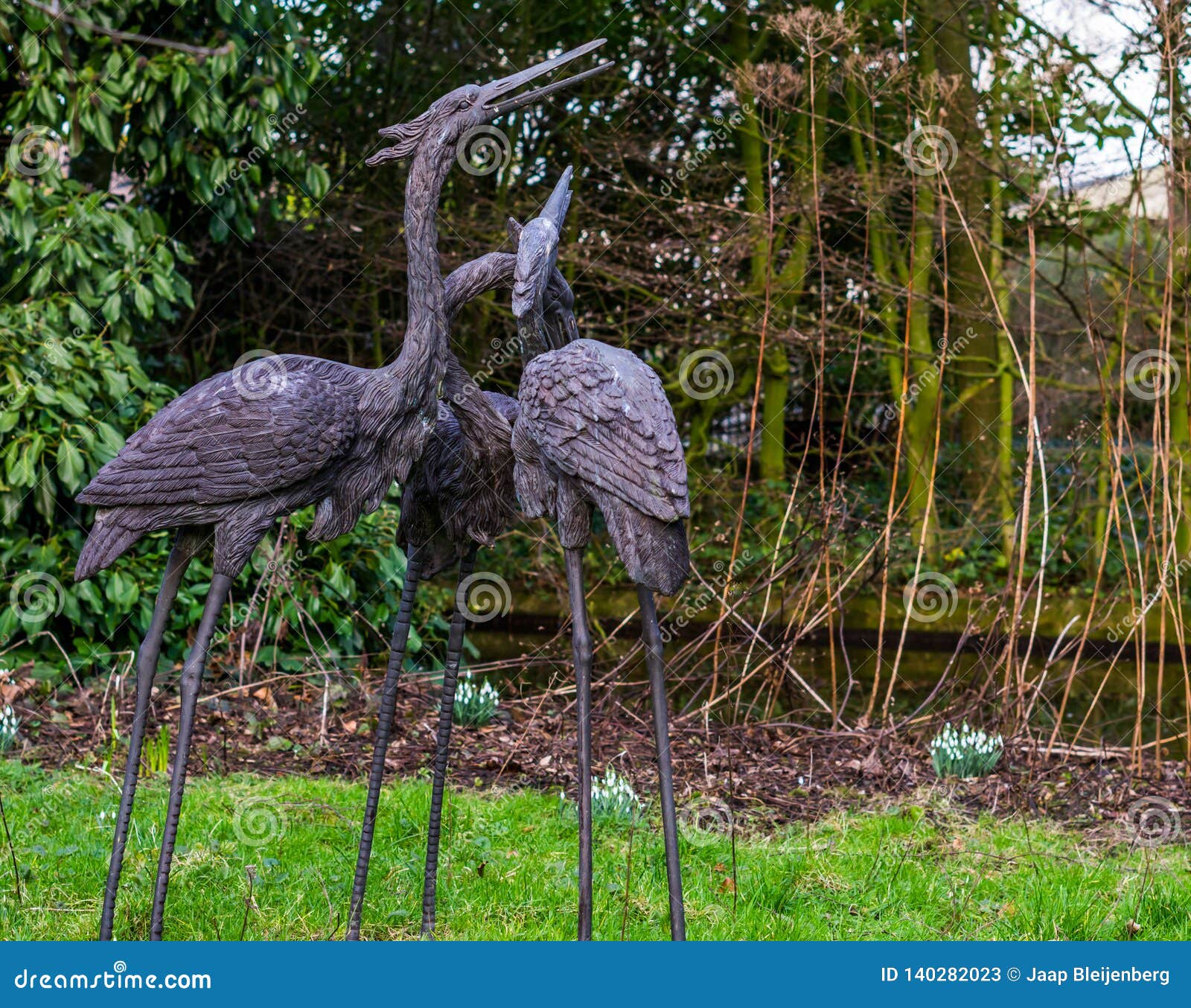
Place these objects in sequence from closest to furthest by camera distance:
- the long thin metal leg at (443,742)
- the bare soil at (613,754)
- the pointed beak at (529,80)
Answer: the pointed beak at (529,80) < the long thin metal leg at (443,742) < the bare soil at (613,754)

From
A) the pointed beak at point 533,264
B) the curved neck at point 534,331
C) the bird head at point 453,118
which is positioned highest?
the bird head at point 453,118

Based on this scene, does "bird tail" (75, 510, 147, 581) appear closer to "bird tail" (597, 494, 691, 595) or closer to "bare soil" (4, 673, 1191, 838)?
"bird tail" (597, 494, 691, 595)

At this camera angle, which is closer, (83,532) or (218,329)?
(83,532)

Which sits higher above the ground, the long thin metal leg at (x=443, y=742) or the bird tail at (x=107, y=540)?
the bird tail at (x=107, y=540)

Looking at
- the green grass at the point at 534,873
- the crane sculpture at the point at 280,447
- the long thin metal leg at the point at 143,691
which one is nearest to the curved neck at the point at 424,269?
the crane sculpture at the point at 280,447

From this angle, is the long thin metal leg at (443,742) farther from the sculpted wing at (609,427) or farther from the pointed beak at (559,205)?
the pointed beak at (559,205)

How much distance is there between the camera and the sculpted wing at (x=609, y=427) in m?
2.30

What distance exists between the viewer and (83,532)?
5.90 metres

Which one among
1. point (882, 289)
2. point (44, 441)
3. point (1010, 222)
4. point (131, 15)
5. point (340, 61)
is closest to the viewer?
point (44, 441)

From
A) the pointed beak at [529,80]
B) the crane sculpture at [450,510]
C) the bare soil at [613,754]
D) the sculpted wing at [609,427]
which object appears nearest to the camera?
the sculpted wing at [609,427]

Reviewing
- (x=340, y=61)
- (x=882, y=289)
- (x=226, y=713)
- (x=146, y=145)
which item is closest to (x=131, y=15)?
(x=146, y=145)

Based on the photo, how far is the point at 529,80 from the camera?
2.42m

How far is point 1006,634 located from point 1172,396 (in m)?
4.47

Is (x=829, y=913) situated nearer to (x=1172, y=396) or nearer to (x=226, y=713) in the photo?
(x=226, y=713)
